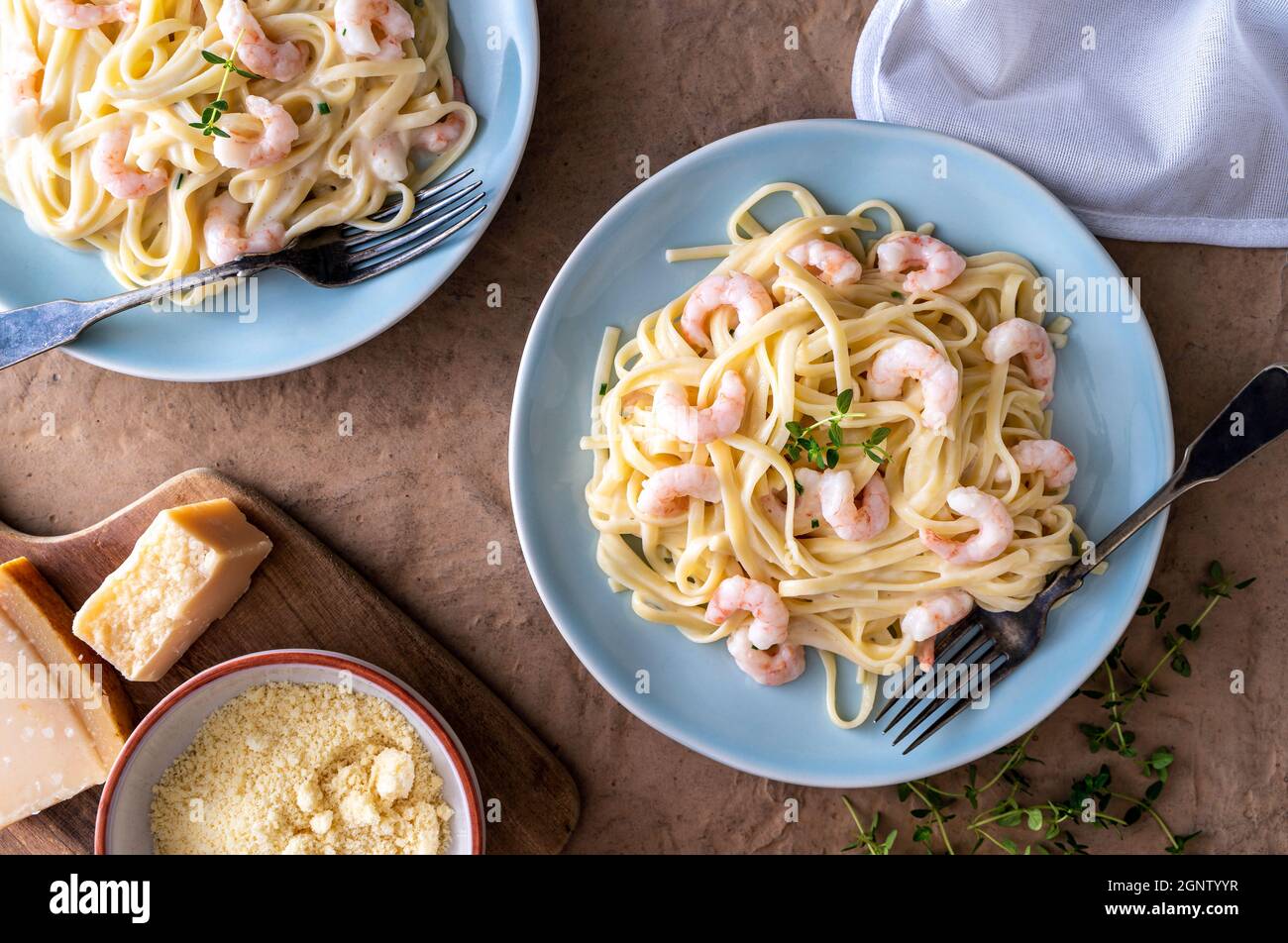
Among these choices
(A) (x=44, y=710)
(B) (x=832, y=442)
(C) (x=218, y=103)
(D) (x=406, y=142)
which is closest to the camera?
(B) (x=832, y=442)

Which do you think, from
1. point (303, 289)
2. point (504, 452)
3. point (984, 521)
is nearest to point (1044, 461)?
point (984, 521)

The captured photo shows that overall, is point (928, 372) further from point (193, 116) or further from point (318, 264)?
point (193, 116)

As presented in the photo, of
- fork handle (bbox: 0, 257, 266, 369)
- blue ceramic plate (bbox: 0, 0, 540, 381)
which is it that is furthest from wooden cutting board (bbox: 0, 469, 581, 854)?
fork handle (bbox: 0, 257, 266, 369)

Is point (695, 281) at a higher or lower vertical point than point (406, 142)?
lower

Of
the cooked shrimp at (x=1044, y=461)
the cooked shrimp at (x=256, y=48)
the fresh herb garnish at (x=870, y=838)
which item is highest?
the cooked shrimp at (x=256, y=48)

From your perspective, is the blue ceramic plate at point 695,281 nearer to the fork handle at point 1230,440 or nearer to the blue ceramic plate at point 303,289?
the fork handle at point 1230,440

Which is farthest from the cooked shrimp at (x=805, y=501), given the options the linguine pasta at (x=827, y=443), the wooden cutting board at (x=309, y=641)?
the wooden cutting board at (x=309, y=641)
